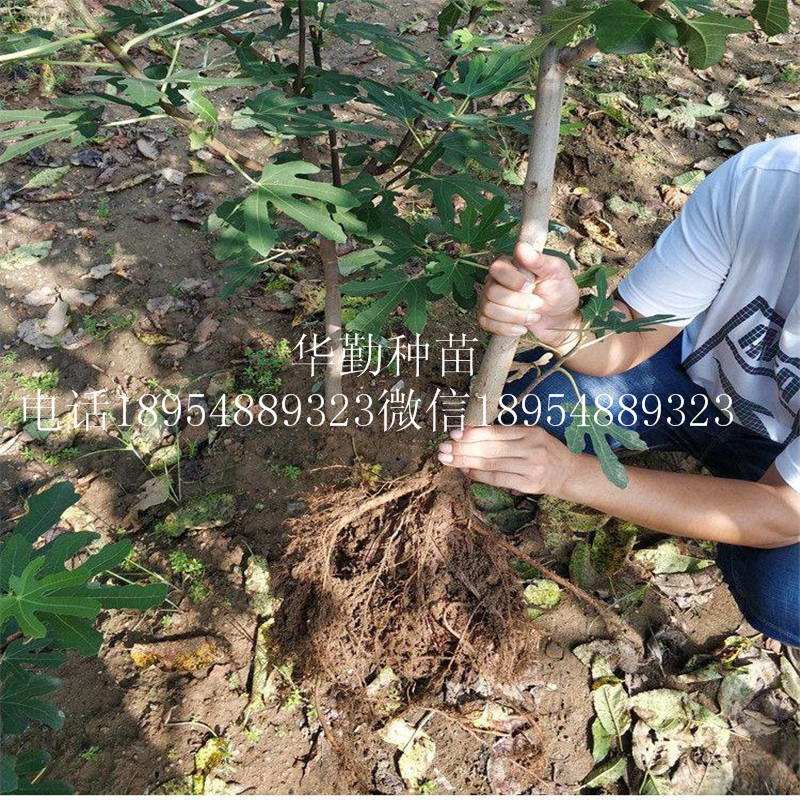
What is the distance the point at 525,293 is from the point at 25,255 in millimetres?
2680

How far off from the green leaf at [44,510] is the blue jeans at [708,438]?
139cm

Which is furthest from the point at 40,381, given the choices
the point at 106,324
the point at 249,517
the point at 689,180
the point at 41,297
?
the point at 689,180

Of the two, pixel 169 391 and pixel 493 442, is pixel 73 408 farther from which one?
pixel 493 442

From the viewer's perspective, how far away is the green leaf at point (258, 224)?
4.27ft

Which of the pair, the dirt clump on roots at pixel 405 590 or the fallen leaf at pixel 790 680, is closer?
the dirt clump on roots at pixel 405 590

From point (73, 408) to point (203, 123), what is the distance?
165 cm

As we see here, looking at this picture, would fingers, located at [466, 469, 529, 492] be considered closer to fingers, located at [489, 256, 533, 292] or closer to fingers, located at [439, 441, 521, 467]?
fingers, located at [439, 441, 521, 467]

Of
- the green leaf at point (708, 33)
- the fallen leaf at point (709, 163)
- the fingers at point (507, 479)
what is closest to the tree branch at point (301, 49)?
the green leaf at point (708, 33)

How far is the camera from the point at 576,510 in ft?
7.29

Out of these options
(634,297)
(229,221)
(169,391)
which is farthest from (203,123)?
(169,391)

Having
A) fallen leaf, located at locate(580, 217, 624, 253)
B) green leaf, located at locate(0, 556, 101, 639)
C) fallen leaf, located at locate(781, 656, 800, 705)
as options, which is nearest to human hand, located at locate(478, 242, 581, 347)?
green leaf, located at locate(0, 556, 101, 639)

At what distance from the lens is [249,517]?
2.21m

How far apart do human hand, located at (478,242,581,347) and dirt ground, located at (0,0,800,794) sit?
578mm

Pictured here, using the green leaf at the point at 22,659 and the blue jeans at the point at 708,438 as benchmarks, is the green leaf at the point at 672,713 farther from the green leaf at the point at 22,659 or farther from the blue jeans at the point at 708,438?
the green leaf at the point at 22,659
